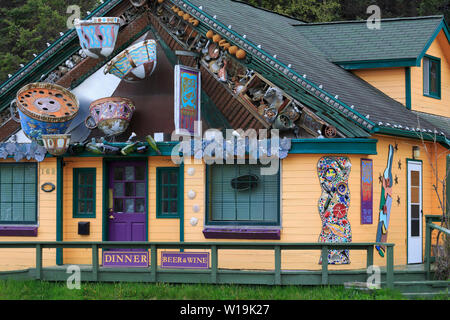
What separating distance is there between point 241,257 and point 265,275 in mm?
1474

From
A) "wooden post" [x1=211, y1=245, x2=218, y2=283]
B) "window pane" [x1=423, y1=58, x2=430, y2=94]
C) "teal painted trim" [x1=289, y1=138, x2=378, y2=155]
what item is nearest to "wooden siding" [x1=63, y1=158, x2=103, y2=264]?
"wooden post" [x1=211, y1=245, x2=218, y2=283]

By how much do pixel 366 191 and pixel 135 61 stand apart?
215 inches

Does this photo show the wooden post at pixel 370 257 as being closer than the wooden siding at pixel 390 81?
Yes

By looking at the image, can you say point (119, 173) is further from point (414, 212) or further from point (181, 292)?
point (414, 212)

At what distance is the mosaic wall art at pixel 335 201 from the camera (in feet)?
47.0

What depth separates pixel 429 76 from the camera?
19.0 meters

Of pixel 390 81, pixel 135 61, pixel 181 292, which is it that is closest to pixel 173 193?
pixel 135 61

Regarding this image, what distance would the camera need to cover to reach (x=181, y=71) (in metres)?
15.5

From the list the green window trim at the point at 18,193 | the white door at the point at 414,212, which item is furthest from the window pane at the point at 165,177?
the white door at the point at 414,212

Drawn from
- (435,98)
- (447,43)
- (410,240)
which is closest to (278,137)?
(410,240)

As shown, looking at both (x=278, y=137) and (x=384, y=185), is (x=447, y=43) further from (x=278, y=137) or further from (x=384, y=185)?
(x=278, y=137)

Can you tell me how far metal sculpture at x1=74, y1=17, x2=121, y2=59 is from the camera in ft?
52.7

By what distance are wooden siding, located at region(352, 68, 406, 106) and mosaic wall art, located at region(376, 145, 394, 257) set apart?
272cm

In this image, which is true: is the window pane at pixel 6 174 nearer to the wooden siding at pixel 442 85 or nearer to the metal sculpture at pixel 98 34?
the metal sculpture at pixel 98 34
